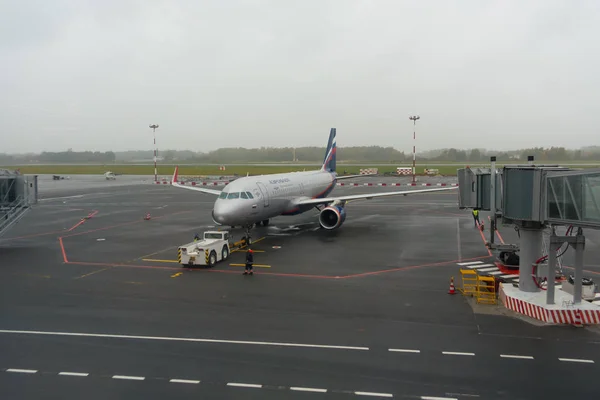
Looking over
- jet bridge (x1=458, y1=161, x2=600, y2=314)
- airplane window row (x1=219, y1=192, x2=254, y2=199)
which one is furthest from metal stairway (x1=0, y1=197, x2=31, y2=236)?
jet bridge (x1=458, y1=161, x2=600, y2=314)

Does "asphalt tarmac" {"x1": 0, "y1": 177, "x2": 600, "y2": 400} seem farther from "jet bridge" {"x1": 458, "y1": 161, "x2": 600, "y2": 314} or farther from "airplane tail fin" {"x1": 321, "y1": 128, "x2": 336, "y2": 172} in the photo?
"airplane tail fin" {"x1": 321, "y1": 128, "x2": 336, "y2": 172}

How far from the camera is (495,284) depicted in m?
19.6

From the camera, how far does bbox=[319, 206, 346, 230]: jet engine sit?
34812mm

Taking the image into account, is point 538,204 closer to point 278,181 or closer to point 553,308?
point 553,308

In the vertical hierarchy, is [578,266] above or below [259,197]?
below

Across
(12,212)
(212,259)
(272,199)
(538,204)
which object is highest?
(538,204)

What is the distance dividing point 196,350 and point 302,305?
17.5 ft

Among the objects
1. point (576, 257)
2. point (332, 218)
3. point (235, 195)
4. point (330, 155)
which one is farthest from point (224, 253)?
point (330, 155)

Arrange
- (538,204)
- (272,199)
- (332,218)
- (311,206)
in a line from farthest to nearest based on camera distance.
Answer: (311,206), (332,218), (272,199), (538,204)

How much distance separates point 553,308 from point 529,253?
8.08 feet

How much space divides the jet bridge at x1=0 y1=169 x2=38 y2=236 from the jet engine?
2027cm

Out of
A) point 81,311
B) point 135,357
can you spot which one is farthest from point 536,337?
point 81,311

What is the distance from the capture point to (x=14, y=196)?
105 feet

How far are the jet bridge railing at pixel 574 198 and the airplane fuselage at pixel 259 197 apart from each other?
18.7 metres
